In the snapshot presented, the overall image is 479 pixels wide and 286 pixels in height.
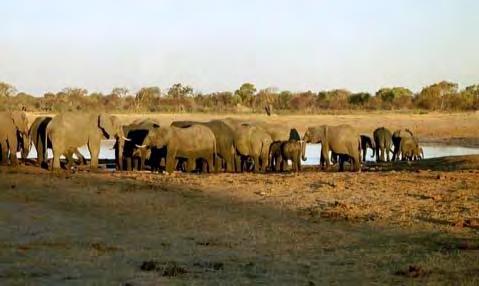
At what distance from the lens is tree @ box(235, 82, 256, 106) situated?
10386 centimetres

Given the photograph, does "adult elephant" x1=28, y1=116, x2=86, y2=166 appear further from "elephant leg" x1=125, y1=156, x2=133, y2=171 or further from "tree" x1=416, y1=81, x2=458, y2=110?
"tree" x1=416, y1=81, x2=458, y2=110

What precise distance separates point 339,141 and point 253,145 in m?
3.73

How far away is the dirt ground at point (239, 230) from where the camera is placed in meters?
9.09

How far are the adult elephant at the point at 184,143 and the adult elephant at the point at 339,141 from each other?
547 cm

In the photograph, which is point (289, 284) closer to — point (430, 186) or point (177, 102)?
point (430, 186)

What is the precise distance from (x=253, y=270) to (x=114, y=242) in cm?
266

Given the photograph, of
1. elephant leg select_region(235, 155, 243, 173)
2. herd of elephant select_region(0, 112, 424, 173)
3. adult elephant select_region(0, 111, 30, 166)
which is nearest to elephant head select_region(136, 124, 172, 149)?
herd of elephant select_region(0, 112, 424, 173)

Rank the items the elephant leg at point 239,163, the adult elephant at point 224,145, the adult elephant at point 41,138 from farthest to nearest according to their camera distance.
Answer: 1. the elephant leg at point 239,163
2. the adult elephant at point 224,145
3. the adult elephant at point 41,138

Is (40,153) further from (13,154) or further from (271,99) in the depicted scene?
(271,99)

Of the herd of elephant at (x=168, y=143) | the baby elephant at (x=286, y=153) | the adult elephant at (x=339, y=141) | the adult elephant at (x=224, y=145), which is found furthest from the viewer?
the adult elephant at (x=339, y=141)

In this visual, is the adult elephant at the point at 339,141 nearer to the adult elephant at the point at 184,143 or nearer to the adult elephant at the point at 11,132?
the adult elephant at the point at 184,143

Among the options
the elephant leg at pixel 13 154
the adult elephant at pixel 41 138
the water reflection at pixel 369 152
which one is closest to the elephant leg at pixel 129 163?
the adult elephant at pixel 41 138

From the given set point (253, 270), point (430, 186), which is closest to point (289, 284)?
point (253, 270)

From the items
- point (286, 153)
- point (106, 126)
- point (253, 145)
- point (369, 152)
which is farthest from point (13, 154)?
point (369, 152)
